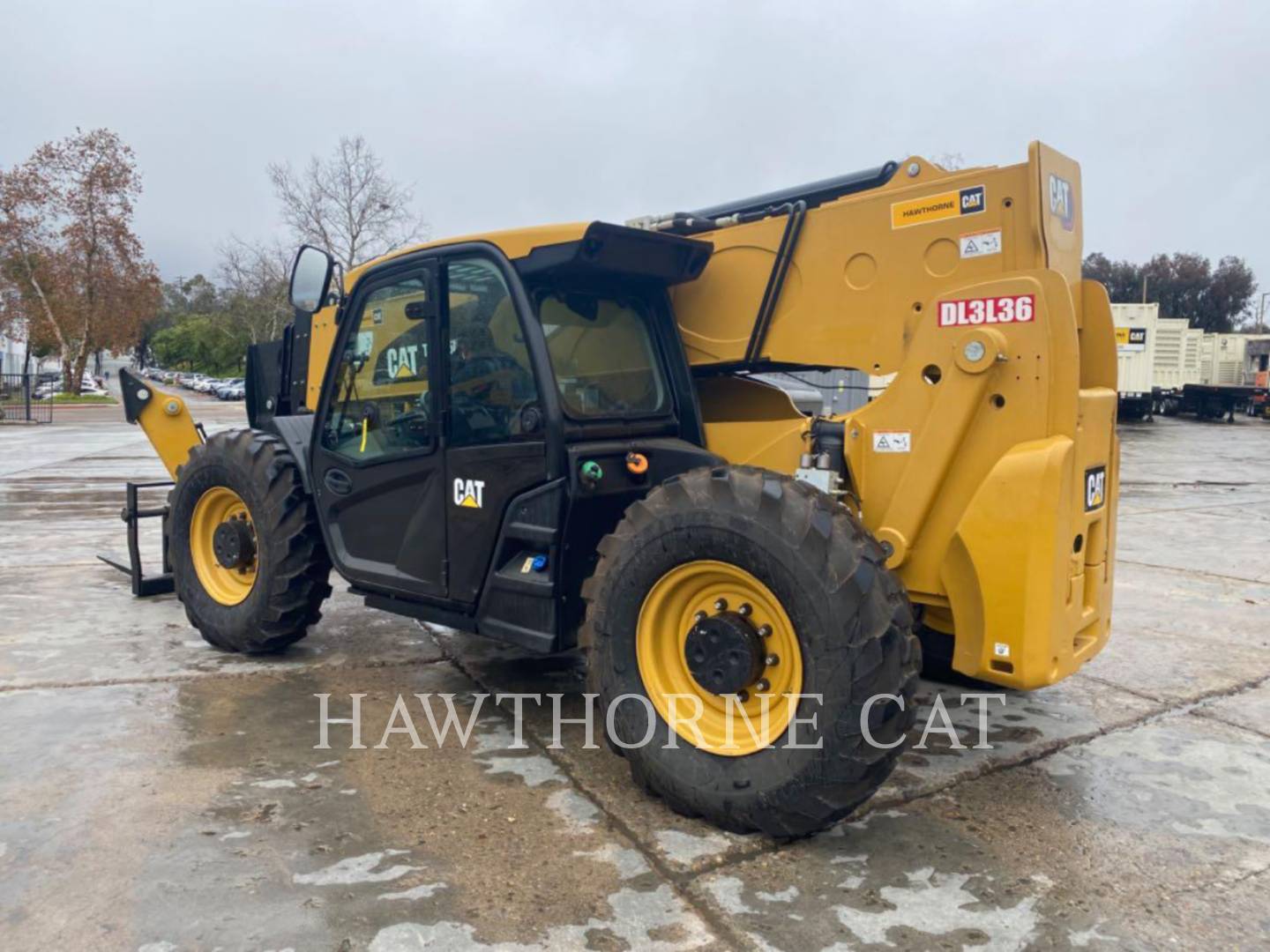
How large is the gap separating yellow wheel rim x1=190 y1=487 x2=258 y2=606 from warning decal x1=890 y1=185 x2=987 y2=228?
152 inches

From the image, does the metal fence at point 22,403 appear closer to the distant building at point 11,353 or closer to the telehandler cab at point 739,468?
the distant building at point 11,353

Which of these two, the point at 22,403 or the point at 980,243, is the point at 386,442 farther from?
the point at 22,403

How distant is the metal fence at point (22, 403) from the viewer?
1158 inches

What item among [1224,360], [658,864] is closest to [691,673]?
[658,864]

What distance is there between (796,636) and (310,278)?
380 centimetres

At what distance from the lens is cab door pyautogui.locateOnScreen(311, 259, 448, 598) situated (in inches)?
174

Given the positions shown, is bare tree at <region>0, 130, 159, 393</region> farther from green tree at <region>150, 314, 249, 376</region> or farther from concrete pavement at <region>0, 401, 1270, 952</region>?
concrete pavement at <region>0, 401, 1270, 952</region>

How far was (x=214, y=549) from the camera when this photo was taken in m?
5.60

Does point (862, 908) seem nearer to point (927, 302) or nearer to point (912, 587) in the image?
point (912, 587)

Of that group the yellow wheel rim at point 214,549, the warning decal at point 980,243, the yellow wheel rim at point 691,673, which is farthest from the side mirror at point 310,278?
the warning decal at point 980,243

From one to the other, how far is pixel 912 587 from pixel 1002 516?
0.48 meters

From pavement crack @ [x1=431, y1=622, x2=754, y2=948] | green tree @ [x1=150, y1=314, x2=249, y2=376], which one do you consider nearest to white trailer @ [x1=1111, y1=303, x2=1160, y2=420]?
pavement crack @ [x1=431, y1=622, x2=754, y2=948]

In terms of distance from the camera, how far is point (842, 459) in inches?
147

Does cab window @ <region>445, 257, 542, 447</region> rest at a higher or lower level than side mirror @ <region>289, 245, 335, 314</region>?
lower
